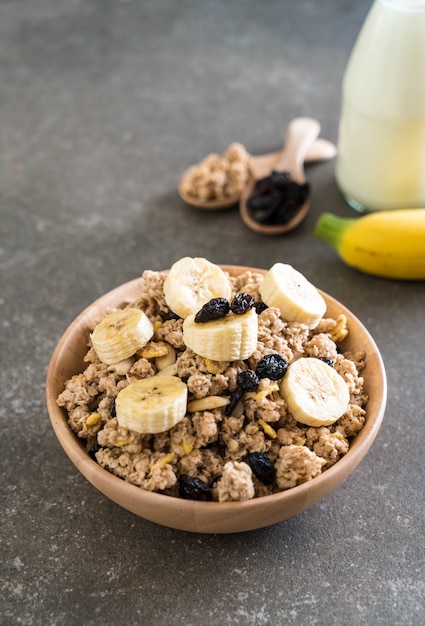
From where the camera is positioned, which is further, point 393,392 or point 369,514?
point 393,392

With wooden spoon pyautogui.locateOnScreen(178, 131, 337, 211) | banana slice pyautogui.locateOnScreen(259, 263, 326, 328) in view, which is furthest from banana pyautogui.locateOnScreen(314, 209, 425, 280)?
banana slice pyautogui.locateOnScreen(259, 263, 326, 328)

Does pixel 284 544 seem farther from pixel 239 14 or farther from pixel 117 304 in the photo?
pixel 239 14

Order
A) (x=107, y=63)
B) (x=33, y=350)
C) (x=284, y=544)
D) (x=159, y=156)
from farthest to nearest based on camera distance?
(x=107, y=63) → (x=159, y=156) → (x=33, y=350) → (x=284, y=544)

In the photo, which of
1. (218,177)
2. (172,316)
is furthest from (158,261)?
(172,316)

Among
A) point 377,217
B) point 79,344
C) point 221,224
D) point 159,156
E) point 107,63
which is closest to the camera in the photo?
point 79,344

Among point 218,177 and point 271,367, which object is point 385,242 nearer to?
point 218,177

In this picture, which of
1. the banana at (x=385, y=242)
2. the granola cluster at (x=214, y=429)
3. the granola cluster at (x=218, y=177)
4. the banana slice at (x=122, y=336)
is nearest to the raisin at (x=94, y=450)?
the granola cluster at (x=214, y=429)

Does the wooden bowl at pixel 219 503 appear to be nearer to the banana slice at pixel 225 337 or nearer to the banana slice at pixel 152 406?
the banana slice at pixel 152 406

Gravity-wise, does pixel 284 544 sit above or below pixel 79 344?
below

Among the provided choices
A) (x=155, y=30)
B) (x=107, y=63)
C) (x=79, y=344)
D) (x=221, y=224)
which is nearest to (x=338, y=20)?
(x=155, y=30)
